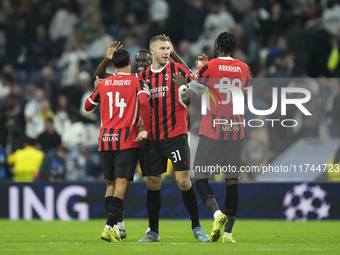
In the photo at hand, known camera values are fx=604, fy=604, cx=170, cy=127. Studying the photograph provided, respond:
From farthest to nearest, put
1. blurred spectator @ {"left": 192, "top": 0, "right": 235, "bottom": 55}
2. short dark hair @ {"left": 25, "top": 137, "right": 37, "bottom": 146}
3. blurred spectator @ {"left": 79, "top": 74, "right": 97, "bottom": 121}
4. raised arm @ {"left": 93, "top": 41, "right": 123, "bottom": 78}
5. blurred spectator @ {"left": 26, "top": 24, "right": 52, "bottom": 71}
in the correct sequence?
blurred spectator @ {"left": 26, "top": 24, "right": 52, "bottom": 71}, blurred spectator @ {"left": 192, "top": 0, "right": 235, "bottom": 55}, blurred spectator @ {"left": 79, "top": 74, "right": 97, "bottom": 121}, short dark hair @ {"left": 25, "top": 137, "right": 37, "bottom": 146}, raised arm @ {"left": 93, "top": 41, "right": 123, "bottom": 78}

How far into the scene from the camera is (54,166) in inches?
458

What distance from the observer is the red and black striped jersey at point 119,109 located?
21.3 feet

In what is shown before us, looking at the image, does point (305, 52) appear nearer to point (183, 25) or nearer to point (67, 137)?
point (183, 25)

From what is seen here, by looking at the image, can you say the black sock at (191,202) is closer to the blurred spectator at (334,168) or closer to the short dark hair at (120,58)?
the short dark hair at (120,58)

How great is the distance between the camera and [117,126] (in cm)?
654

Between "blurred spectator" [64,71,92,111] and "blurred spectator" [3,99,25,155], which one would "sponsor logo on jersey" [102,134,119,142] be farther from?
"blurred spectator" [64,71,92,111]

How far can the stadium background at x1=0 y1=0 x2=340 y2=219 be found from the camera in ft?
36.0

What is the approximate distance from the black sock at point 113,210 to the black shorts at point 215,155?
2.88ft

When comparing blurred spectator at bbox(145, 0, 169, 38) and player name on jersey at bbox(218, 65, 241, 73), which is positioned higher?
blurred spectator at bbox(145, 0, 169, 38)

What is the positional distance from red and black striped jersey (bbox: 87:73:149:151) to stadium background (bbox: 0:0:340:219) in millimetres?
4450

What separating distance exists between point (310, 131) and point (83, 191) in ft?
14.1

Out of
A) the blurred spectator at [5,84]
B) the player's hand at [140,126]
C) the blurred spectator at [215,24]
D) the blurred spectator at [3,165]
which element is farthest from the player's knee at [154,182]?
the blurred spectator at [5,84]

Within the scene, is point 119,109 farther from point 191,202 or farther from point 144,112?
point 191,202

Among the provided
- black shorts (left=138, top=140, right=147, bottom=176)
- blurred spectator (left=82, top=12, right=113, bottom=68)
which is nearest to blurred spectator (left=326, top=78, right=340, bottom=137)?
black shorts (left=138, top=140, right=147, bottom=176)
